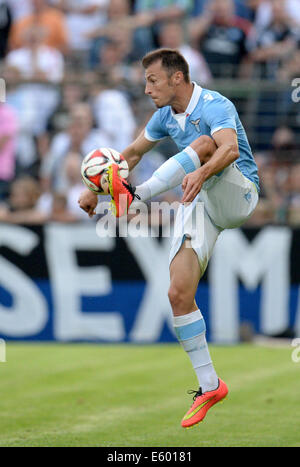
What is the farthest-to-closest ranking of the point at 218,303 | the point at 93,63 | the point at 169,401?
the point at 93,63 < the point at 218,303 < the point at 169,401

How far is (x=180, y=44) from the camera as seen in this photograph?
1380cm

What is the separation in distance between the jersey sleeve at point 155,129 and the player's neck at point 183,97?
13.9 inches

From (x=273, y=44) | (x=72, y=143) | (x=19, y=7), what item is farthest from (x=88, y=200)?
(x=19, y=7)

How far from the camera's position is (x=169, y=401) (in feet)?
29.1

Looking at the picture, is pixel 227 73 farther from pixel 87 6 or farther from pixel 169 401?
pixel 169 401

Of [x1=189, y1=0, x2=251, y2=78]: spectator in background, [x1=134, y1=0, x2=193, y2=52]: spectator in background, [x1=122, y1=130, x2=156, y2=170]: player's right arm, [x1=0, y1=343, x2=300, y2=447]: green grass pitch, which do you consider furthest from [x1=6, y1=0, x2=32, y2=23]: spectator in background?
[x1=122, y1=130, x2=156, y2=170]: player's right arm

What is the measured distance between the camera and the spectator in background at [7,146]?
13148 mm

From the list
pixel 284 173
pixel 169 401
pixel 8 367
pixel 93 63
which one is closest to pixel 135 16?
pixel 93 63

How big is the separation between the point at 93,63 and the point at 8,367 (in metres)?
5.88

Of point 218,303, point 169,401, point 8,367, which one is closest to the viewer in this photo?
point 169,401

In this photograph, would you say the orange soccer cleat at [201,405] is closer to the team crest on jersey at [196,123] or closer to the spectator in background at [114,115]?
the team crest on jersey at [196,123]

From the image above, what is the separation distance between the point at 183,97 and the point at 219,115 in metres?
0.46

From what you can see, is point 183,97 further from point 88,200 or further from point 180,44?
point 180,44

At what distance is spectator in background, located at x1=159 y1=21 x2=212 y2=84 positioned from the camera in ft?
45.0
